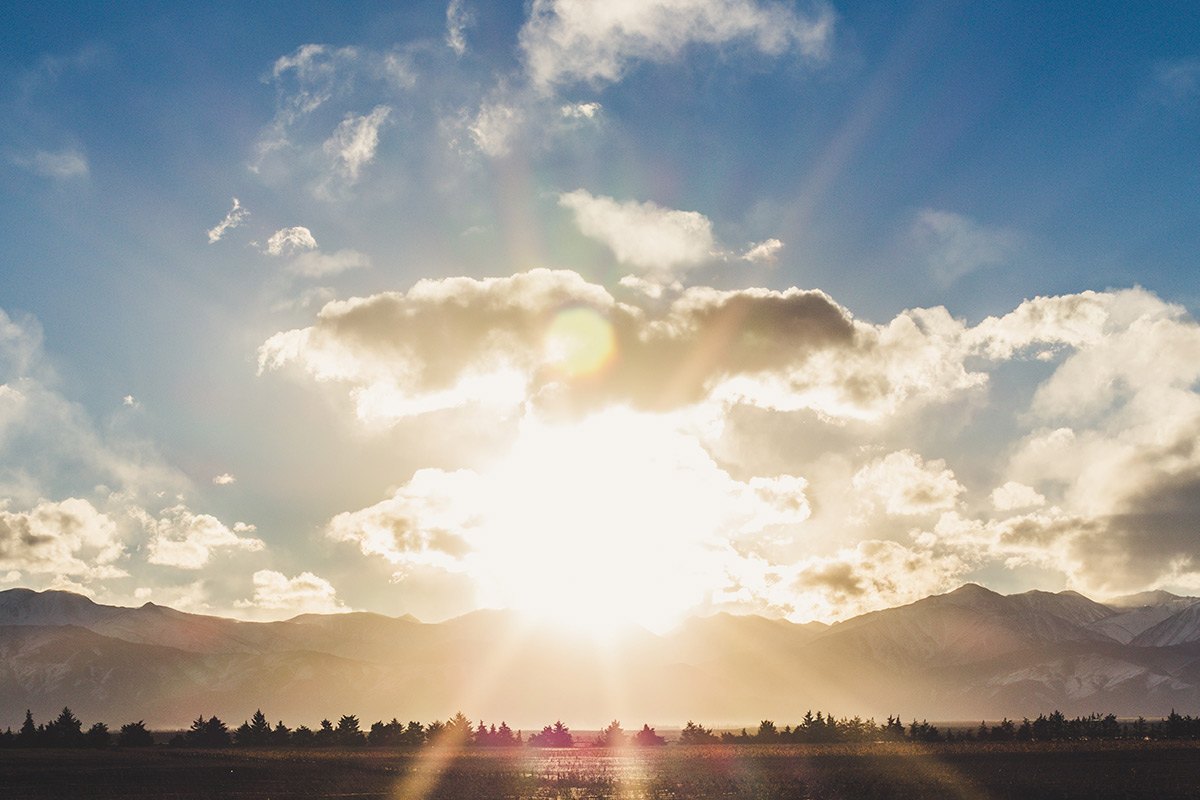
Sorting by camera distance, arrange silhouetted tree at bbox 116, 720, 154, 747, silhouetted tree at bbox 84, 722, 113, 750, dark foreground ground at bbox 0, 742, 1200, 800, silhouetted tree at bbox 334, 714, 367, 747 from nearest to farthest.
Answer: dark foreground ground at bbox 0, 742, 1200, 800
silhouetted tree at bbox 84, 722, 113, 750
silhouetted tree at bbox 116, 720, 154, 747
silhouetted tree at bbox 334, 714, 367, 747

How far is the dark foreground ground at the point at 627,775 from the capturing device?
8069 cm

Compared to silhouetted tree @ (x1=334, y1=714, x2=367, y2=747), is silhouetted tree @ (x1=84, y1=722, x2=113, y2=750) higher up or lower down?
higher up

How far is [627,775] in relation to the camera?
104062 mm

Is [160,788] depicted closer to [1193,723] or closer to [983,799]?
[983,799]

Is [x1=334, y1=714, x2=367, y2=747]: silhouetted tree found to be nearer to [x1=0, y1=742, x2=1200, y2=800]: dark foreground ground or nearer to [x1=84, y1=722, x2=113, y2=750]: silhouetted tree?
[x1=0, y1=742, x2=1200, y2=800]: dark foreground ground

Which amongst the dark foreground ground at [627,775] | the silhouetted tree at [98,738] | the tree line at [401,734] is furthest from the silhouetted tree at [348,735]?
the silhouetted tree at [98,738]

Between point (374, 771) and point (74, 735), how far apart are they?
3083 inches

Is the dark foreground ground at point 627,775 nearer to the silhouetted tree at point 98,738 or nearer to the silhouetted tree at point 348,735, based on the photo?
the silhouetted tree at point 98,738

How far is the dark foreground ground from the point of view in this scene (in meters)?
80.7

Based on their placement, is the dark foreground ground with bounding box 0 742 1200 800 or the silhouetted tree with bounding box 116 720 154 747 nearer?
the dark foreground ground with bounding box 0 742 1200 800

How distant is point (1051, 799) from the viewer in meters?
74.9

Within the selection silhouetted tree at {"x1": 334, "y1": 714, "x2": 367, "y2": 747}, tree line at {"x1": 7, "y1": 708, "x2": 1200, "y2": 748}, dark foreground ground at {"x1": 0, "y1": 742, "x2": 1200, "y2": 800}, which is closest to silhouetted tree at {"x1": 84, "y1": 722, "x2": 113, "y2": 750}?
tree line at {"x1": 7, "y1": 708, "x2": 1200, "y2": 748}

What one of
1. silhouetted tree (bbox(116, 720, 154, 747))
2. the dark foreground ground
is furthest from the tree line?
the dark foreground ground

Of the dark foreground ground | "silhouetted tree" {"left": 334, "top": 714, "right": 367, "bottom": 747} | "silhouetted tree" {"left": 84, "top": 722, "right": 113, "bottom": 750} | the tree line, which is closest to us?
the dark foreground ground
